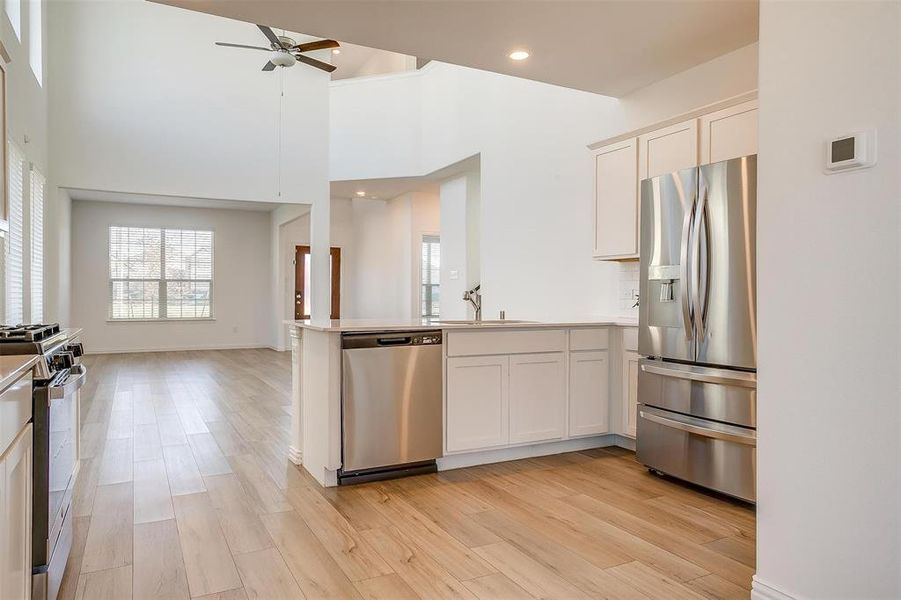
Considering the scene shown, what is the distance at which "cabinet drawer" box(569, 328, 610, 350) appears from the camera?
3.99 m

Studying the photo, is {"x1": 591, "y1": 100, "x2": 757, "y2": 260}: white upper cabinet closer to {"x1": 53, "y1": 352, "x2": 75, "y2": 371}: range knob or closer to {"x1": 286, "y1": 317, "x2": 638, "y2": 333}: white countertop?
{"x1": 286, "y1": 317, "x2": 638, "y2": 333}: white countertop

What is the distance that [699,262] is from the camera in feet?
10.2

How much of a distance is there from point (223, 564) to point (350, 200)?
10.0 meters

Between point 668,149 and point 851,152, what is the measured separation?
81.6 inches

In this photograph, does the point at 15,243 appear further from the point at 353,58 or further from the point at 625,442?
the point at 353,58

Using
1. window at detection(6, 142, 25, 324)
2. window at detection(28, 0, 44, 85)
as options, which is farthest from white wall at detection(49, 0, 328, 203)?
window at detection(6, 142, 25, 324)

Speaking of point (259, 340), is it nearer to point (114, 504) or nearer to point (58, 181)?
point (58, 181)

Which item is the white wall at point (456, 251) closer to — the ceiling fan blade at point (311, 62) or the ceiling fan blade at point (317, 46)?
the ceiling fan blade at point (311, 62)

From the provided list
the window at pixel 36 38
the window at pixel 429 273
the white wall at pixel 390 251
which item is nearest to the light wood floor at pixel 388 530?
the window at pixel 36 38

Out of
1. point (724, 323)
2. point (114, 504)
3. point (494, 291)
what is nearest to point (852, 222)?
point (724, 323)

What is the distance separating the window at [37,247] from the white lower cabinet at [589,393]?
5.09m

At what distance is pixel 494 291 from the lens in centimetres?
658

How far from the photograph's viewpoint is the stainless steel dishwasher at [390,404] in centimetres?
327

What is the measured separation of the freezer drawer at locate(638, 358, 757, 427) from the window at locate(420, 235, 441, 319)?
23.8ft
